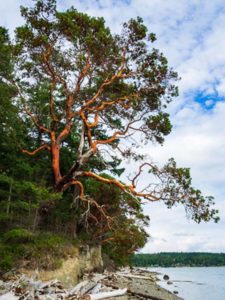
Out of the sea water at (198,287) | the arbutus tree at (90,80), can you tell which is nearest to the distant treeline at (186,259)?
the sea water at (198,287)

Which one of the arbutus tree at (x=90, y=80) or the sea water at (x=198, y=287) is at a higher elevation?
the arbutus tree at (x=90, y=80)

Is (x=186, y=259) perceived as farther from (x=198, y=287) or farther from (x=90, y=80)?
(x=90, y=80)

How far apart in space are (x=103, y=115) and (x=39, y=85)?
435 cm

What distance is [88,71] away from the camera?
19688 millimetres

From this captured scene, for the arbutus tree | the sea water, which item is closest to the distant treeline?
the sea water

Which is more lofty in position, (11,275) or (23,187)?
(23,187)

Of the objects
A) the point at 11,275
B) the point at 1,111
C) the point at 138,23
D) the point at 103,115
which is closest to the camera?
the point at 11,275

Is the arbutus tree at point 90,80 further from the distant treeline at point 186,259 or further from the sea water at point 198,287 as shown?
the distant treeline at point 186,259

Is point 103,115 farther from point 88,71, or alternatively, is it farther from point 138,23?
point 138,23

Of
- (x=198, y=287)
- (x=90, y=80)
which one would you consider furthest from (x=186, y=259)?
(x=90, y=80)

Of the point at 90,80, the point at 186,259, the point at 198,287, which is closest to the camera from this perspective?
the point at 90,80

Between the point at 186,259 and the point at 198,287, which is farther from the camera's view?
the point at 186,259

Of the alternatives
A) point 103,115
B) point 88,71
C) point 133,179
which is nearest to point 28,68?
point 88,71

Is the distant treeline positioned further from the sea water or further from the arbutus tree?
the arbutus tree
